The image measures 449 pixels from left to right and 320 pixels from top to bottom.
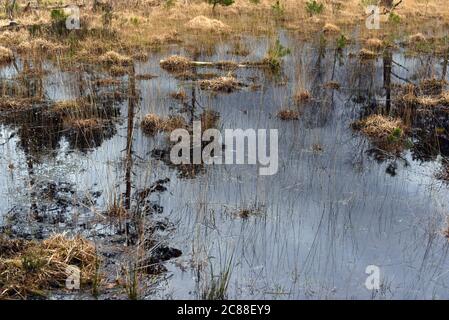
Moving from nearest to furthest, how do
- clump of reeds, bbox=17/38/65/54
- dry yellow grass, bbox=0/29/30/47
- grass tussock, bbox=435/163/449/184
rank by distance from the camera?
grass tussock, bbox=435/163/449/184 → clump of reeds, bbox=17/38/65/54 → dry yellow grass, bbox=0/29/30/47

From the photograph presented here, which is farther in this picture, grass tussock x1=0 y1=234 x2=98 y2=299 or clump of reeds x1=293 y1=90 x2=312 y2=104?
clump of reeds x1=293 y1=90 x2=312 y2=104

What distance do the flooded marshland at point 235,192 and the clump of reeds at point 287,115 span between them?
0.14 m

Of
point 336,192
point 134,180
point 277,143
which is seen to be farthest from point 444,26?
point 134,180

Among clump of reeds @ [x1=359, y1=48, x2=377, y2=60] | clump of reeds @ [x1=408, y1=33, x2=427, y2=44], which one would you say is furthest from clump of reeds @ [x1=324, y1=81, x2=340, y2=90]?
clump of reeds @ [x1=408, y1=33, x2=427, y2=44]

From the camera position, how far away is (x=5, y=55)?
45.1 ft

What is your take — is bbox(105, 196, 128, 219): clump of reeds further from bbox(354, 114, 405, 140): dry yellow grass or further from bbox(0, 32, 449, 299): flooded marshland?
bbox(354, 114, 405, 140): dry yellow grass

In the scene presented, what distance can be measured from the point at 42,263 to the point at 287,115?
236 inches

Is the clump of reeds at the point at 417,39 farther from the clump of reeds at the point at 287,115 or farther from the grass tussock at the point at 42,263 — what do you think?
the grass tussock at the point at 42,263

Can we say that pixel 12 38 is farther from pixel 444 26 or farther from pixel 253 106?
pixel 444 26

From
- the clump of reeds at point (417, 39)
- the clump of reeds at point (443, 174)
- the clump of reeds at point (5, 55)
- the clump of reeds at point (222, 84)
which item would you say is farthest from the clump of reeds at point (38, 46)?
the clump of reeds at point (443, 174)

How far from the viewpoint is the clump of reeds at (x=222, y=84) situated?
37.8 feet

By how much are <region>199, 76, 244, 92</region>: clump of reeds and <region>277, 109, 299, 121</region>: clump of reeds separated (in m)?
2.04

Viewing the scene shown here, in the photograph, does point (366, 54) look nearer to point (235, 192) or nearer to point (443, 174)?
point (443, 174)

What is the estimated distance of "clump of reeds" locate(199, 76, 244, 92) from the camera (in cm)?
1153
